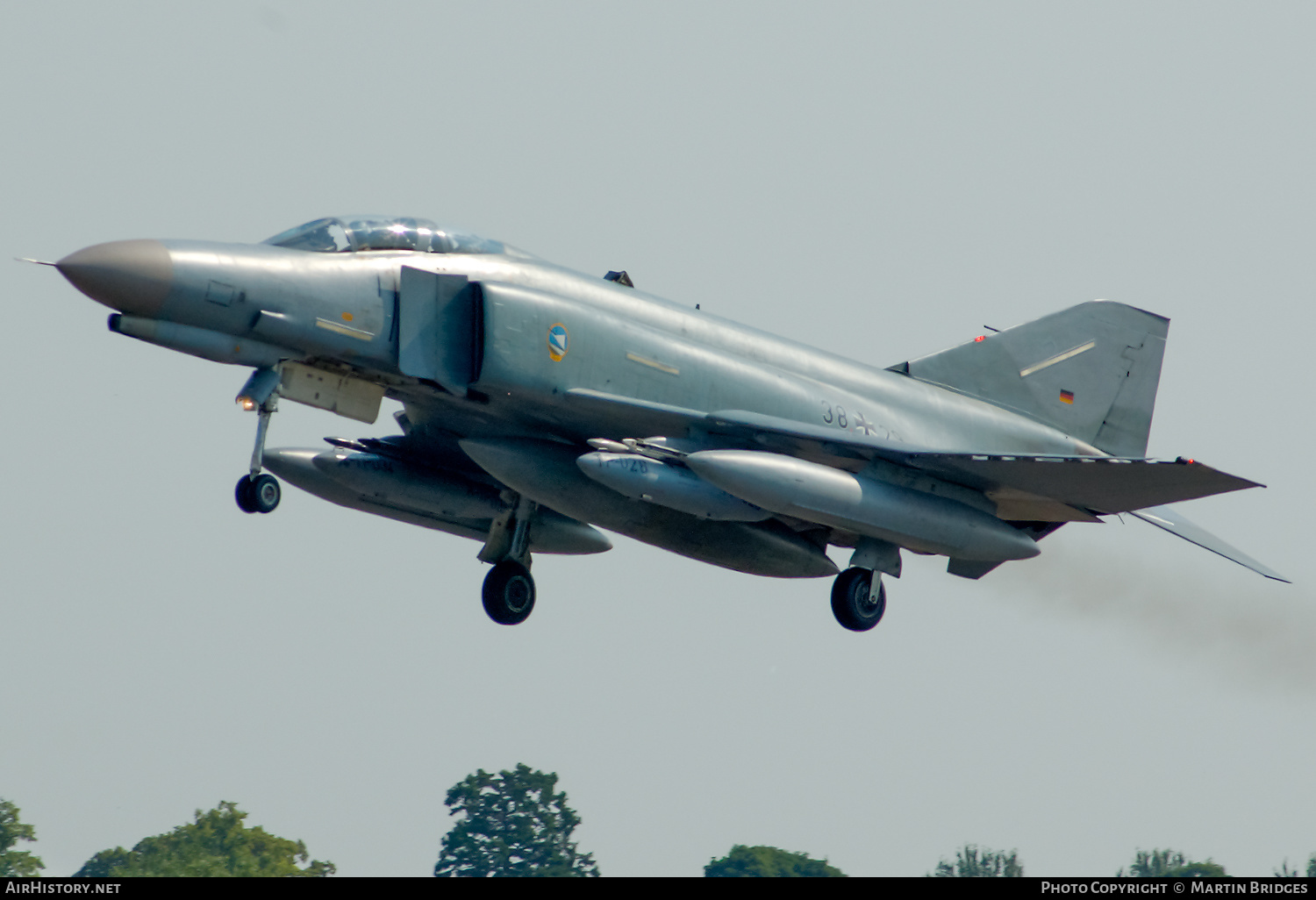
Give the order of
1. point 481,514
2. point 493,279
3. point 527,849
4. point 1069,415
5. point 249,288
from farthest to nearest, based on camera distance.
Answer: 1. point 527,849
2. point 1069,415
3. point 481,514
4. point 493,279
5. point 249,288

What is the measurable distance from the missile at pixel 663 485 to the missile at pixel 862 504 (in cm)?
36

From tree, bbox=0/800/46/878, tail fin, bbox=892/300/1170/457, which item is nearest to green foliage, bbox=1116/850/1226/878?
tail fin, bbox=892/300/1170/457

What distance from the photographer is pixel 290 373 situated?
17016 mm

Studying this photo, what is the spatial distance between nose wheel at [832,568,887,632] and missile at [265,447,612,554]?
3.98 metres

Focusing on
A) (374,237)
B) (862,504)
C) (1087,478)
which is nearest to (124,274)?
(374,237)

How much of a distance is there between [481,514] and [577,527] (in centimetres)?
148

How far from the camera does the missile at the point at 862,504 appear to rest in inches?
693

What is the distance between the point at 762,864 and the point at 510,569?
71.5ft

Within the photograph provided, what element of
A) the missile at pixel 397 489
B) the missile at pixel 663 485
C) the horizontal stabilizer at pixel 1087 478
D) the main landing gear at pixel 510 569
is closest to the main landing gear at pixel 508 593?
the main landing gear at pixel 510 569

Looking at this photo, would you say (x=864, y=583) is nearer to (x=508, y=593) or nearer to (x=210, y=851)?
(x=508, y=593)

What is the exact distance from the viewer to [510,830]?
41406mm

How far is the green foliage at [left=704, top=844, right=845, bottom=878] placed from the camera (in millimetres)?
40500

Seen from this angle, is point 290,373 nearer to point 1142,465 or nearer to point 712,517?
point 712,517
